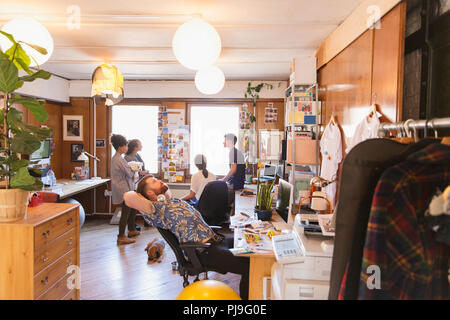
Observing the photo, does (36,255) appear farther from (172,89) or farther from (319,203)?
(172,89)

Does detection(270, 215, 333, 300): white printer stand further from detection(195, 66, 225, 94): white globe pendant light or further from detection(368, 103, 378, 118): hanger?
detection(195, 66, 225, 94): white globe pendant light

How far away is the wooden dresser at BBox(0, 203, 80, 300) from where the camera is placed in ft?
5.64

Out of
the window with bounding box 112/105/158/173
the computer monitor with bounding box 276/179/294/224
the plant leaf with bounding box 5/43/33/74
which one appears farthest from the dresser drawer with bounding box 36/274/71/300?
the window with bounding box 112/105/158/173

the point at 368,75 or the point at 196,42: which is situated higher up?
the point at 196,42

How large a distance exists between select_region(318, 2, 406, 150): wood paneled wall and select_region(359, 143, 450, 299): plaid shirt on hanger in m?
1.09

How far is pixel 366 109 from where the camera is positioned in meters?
2.35

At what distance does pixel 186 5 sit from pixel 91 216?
4.52 m

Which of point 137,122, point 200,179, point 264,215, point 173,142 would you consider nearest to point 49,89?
point 137,122

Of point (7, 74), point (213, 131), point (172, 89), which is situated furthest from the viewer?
point (213, 131)

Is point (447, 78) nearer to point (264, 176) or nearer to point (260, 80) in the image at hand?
point (264, 176)

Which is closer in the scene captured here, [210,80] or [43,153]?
[210,80]

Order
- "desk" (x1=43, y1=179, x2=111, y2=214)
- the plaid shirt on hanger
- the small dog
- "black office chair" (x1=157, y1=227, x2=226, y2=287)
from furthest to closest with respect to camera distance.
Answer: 1. "desk" (x1=43, y1=179, x2=111, y2=214)
2. the small dog
3. "black office chair" (x1=157, y1=227, x2=226, y2=287)
4. the plaid shirt on hanger

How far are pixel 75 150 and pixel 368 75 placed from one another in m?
5.21

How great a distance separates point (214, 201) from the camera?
3297mm
